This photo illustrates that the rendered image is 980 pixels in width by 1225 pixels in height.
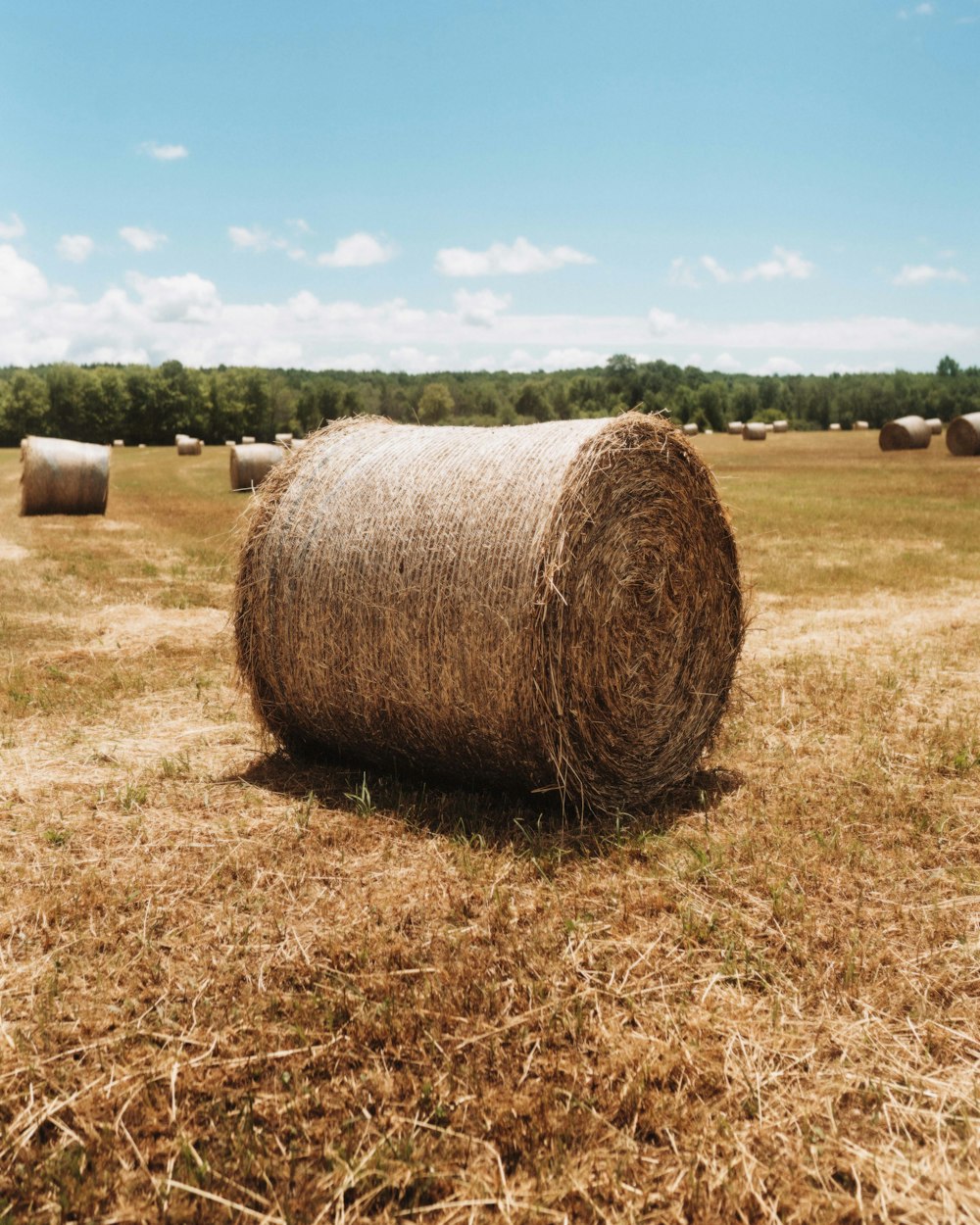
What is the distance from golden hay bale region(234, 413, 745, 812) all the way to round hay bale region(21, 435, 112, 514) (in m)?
15.8

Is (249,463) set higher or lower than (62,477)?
higher

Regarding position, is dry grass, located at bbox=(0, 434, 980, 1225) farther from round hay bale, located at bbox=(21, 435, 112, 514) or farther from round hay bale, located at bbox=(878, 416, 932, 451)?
round hay bale, located at bbox=(878, 416, 932, 451)

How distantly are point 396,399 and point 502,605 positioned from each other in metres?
106

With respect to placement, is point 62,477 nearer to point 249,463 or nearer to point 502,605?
point 249,463

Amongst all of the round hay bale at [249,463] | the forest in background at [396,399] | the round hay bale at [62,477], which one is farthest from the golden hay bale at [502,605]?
the forest in background at [396,399]

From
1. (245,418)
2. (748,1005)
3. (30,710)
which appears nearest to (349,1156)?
(748,1005)

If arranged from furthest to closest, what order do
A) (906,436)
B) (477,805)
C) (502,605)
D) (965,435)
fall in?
1. (906,436)
2. (965,435)
3. (477,805)
4. (502,605)

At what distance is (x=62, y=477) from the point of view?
802 inches

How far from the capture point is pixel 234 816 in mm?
5238

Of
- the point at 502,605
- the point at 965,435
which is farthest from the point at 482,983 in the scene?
the point at 965,435

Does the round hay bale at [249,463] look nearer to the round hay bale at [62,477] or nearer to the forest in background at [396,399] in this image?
the round hay bale at [62,477]

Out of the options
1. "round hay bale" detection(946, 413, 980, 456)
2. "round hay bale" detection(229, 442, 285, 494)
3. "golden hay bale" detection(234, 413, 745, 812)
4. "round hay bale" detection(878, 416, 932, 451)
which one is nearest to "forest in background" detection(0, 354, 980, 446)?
"round hay bale" detection(878, 416, 932, 451)

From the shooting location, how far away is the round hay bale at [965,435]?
33500 mm

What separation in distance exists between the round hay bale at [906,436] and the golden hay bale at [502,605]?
119 ft
